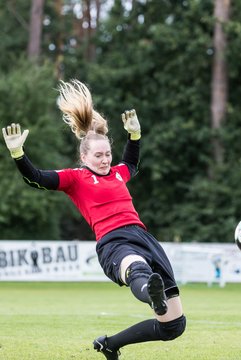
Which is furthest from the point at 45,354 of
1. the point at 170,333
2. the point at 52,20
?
the point at 52,20

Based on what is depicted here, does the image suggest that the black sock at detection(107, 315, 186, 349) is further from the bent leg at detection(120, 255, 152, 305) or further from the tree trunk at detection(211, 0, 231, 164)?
the tree trunk at detection(211, 0, 231, 164)

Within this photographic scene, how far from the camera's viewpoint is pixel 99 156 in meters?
6.89

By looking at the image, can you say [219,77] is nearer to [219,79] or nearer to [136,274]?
[219,79]

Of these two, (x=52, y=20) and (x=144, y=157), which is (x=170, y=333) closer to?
(x=144, y=157)

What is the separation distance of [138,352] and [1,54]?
1354 inches

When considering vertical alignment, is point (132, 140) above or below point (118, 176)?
above

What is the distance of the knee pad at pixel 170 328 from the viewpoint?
6367 mm

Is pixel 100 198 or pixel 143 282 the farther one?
pixel 100 198

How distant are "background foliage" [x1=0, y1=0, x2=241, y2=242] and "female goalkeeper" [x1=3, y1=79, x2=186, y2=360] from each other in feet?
82.5

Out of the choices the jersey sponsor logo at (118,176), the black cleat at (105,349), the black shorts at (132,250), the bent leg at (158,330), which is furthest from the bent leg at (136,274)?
the jersey sponsor logo at (118,176)

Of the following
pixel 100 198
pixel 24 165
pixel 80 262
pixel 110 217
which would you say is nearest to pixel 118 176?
pixel 100 198

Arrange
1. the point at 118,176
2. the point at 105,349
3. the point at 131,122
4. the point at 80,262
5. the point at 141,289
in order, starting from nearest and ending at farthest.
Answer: the point at 141,289 → the point at 105,349 → the point at 118,176 → the point at 131,122 → the point at 80,262

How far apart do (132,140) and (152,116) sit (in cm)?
3154

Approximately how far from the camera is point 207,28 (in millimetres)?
36344
